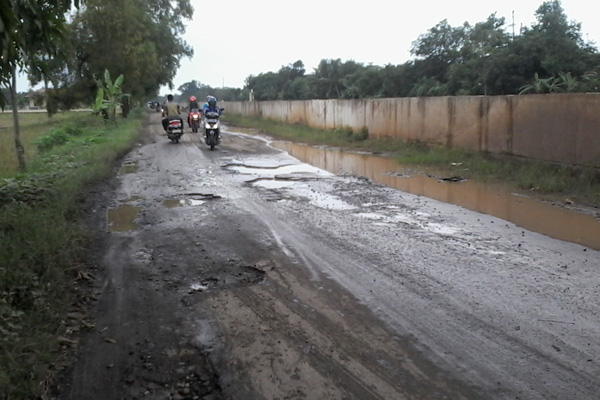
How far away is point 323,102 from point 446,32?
57.6 feet

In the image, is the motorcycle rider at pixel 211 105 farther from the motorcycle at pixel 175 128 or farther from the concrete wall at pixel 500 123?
the concrete wall at pixel 500 123

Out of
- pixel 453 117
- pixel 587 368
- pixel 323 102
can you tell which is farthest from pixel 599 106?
pixel 323 102

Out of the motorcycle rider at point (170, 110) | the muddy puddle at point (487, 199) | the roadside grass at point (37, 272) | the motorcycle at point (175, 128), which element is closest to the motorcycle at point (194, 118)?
the motorcycle rider at point (170, 110)

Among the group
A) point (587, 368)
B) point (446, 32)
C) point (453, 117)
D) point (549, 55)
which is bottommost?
point (587, 368)

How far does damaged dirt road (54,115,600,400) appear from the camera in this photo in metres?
3.34

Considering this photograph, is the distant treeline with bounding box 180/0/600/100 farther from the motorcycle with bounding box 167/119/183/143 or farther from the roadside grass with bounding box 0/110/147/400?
the roadside grass with bounding box 0/110/147/400

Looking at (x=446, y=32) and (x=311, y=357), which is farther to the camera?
(x=446, y=32)

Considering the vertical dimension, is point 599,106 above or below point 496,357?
above

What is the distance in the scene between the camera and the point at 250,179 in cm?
1159

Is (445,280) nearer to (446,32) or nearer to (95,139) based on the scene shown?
(95,139)

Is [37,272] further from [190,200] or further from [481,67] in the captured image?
[481,67]

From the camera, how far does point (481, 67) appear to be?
90.6 ft

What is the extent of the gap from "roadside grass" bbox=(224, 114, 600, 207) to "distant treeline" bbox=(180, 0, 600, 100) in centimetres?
675

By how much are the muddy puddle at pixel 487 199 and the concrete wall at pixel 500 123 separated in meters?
1.77
